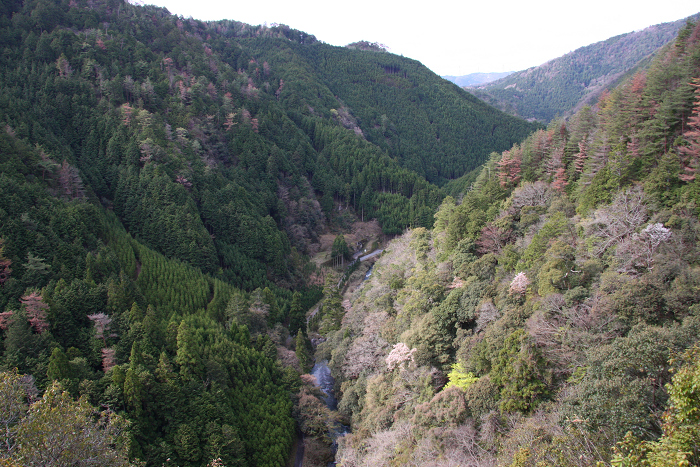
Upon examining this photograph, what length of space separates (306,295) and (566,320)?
43.7m

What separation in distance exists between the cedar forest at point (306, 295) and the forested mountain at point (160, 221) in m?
0.24

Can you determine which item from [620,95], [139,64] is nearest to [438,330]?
[620,95]

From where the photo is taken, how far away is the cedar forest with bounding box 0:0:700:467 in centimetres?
1467

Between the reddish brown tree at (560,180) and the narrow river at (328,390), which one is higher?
the reddish brown tree at (560,180)

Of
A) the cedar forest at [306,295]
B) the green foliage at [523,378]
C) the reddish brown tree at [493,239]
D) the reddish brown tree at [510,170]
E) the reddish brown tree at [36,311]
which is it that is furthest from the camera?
the reddish brown tree at [510,170]

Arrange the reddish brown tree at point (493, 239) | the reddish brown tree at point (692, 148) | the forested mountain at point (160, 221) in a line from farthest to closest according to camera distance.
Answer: the reddish brown tree at point (493, 239)
the forested mountain at point (160, 221)
the reddish brown tree at point (692, 148)

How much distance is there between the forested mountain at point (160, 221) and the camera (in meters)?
26.4

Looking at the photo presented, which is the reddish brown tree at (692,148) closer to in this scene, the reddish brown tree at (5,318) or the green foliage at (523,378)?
the green foliage at (523,378)

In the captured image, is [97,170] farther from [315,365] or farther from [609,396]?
[609,396]

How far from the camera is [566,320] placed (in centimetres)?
2014

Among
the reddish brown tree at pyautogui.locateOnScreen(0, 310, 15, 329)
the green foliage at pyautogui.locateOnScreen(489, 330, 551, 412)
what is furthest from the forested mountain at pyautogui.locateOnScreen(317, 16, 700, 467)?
the reddish brown tree at pyautogui.locateOnScreen(0, 310, 15, 329)

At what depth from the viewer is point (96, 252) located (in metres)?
41.2

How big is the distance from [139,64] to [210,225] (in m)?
39.3

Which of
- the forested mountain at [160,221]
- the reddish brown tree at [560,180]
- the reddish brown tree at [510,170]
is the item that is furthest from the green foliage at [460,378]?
the reddish brown tree at [510,170]
